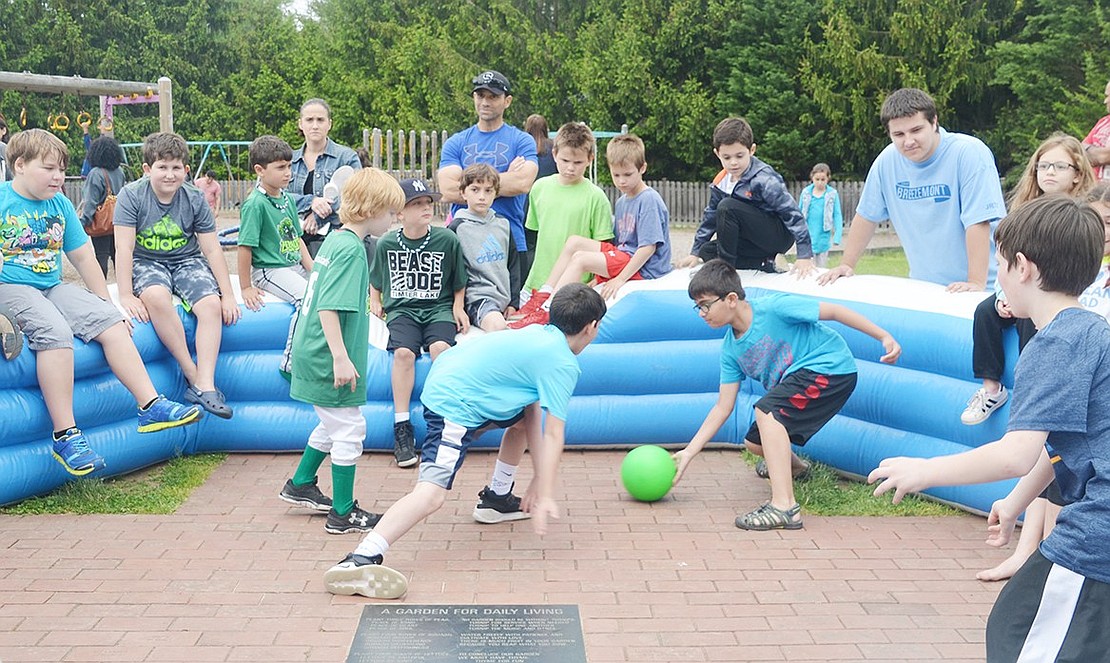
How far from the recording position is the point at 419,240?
6.73 metres

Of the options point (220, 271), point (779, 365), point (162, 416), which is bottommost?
point (162, 416)

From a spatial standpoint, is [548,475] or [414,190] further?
[414,190]

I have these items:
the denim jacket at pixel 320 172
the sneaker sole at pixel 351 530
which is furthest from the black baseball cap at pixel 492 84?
the sneaker sole at pixel 351 530

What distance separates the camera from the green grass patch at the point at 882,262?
17531 millimetres

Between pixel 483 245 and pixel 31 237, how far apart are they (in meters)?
2.64

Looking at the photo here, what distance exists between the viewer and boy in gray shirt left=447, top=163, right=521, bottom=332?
710 cm

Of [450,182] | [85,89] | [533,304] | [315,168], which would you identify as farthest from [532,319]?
[85,89]

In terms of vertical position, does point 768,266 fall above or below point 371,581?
above

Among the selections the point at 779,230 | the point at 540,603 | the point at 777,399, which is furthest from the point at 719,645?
the point at 779,230

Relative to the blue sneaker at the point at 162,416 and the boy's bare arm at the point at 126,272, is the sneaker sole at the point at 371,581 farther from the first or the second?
the boy's bare arm at the point at 126,272

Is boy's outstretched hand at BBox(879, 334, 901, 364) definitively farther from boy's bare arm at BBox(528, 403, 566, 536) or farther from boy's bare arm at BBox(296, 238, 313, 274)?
boy's bare arm at BBox(296, 238, 313, 274)

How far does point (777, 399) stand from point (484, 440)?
205cm

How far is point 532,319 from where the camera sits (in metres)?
7.04

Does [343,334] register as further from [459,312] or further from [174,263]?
[174,263]
